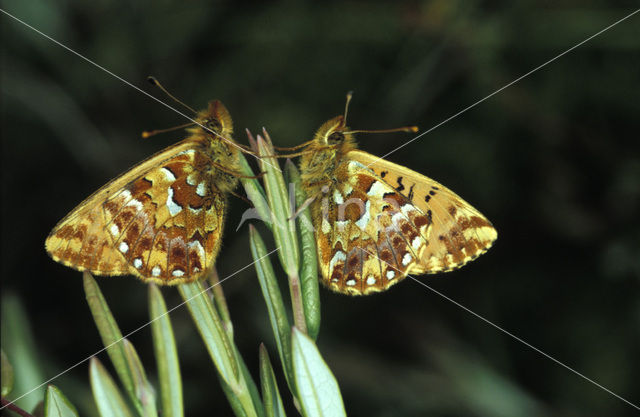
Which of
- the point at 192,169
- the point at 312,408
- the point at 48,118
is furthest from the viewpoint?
the point at 48,118

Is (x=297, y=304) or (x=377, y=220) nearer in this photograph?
(x=297, y=304)

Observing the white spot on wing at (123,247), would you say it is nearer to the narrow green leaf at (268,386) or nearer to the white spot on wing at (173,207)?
the white spot on wing at (173,207)

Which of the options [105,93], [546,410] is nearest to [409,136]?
[546,410]

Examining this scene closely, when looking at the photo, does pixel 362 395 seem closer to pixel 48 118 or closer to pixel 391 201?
pixel 391 201

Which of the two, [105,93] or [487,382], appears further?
[105,93]

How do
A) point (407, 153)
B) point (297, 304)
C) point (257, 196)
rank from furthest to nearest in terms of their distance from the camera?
1. point (407, 153)
2. point (257, 196)
3. point (297, 304)

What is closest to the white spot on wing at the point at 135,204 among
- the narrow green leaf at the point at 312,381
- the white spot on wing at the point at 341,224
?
the white spot on wing at the point at 341,224

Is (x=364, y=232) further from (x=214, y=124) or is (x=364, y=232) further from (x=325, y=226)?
(x=214, y=124)

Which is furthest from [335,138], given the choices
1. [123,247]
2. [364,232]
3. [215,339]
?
[215,339]
